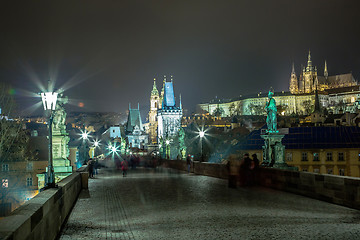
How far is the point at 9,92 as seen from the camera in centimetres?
3847

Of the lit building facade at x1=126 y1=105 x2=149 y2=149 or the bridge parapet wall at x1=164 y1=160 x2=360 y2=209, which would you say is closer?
the bridge parapet wall at x1=164 y1=160 x2=360 y2=209

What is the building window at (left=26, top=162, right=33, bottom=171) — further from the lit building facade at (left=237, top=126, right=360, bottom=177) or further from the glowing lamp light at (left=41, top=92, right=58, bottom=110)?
the glowing lamp light at (left=41, top=92, right=58, bottom=110)

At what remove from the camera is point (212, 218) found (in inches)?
395

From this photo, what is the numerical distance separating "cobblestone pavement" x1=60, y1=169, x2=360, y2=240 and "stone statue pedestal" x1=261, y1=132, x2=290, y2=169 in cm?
601

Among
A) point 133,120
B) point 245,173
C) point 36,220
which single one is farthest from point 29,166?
point 133,120

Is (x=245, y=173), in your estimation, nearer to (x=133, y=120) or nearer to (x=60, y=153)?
(x=60, y=153)

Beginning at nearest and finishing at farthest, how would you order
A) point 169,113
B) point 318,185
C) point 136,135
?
point 318,185
point 136,135
point 169,113

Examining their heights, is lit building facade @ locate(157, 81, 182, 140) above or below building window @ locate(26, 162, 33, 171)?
above

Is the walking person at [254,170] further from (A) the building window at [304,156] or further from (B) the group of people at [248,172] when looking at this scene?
(A) the building window at [304,156]

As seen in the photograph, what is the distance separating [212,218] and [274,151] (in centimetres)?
1152

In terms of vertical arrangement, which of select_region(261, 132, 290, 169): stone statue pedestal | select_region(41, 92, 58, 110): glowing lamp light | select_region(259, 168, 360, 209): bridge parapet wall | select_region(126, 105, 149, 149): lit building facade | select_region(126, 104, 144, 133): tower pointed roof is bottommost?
select_region(259, 168, 360, 209): bridge parapet wall

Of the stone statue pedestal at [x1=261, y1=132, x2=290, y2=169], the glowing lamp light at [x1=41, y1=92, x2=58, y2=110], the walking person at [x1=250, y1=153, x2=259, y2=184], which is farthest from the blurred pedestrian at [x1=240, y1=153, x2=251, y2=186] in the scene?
the glowing lamp light at [x1=41, y1=92, x2=58, y2=110]

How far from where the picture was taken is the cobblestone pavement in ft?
27.0

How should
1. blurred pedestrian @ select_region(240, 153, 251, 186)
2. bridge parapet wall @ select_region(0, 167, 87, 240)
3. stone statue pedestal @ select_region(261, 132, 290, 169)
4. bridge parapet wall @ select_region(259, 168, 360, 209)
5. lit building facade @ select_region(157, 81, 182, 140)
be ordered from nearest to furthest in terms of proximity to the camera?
bridge parapet wall @ select_region(0, 167, 87, 240) → bridge parapet wall @ select_region(259, 168, 360, 209) → blurred pedestrian @ select_region(240, 153, 251, 186) → stone statue pedestal @ select_region(261, 132, 290, 169) → lit building facade @ select_region(157, 81, 182, 140)
